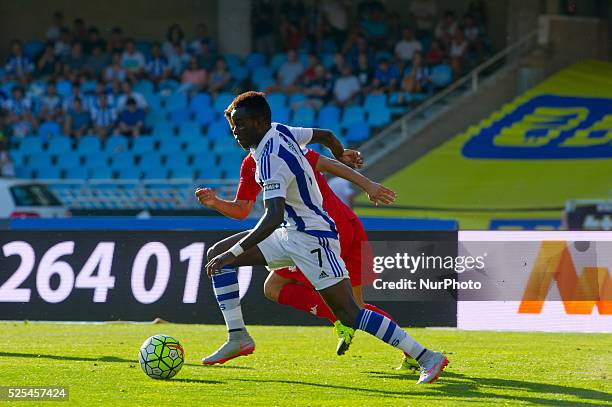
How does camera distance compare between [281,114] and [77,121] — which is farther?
[77,121]

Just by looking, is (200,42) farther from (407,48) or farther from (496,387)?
(496,387)

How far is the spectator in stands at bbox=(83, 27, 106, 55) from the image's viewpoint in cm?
2677

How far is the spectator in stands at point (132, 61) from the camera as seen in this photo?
85.2ft

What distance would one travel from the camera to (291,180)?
763cm

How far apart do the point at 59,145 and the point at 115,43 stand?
3206 millimetres

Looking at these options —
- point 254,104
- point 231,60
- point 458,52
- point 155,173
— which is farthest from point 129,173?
point 254,104

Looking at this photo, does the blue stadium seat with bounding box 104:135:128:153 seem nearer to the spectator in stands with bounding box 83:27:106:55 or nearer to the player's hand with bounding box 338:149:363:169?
the spectator in stands with bounding box 83:27:106:55

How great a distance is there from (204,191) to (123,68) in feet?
59.5

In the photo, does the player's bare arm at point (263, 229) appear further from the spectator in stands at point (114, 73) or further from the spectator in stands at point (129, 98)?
the spectator in stands at point (114, 73)

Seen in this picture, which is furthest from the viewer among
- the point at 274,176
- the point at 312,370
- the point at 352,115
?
the point at 352,115

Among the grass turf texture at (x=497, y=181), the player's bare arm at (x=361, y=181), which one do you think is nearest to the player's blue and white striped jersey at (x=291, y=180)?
the player's bare arm at (x=361, y=181)

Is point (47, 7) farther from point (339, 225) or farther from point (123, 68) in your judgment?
point (339, 225)

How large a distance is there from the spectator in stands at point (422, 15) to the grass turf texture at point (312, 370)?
13761mm

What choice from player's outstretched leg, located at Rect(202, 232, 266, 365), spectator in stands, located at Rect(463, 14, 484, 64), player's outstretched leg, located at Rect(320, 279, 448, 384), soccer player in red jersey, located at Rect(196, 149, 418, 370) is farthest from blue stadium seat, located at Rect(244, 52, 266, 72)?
player's outstretched leg, located at Rect(320, 279, 448, 384)
